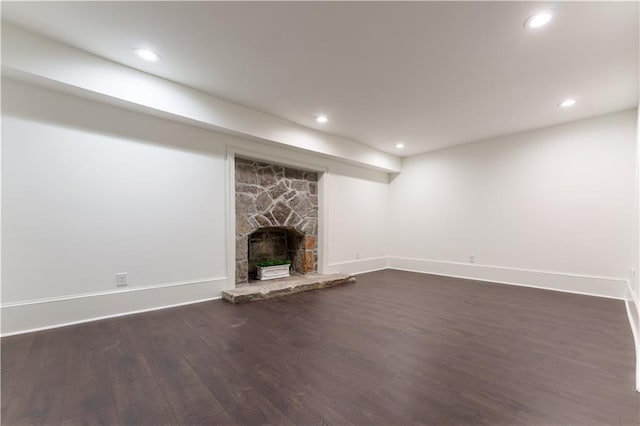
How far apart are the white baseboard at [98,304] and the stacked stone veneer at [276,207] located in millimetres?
709

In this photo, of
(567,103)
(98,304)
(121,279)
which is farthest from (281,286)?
(567,103)

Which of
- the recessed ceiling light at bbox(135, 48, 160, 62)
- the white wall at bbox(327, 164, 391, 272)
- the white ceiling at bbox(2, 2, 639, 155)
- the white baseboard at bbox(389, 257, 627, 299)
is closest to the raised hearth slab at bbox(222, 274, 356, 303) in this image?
the white wall at bbox(327, 164, 391, 272)

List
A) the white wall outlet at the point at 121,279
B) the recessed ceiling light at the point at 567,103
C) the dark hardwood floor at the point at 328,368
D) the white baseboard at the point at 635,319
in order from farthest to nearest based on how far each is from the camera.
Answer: the recessed ceiling light at the point at 567,103, the white wall outlet at the point at 121,279, the white baseboard at the point at 635,319, the dark hardwood floor at the point at 328,368

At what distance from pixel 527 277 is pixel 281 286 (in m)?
3.86

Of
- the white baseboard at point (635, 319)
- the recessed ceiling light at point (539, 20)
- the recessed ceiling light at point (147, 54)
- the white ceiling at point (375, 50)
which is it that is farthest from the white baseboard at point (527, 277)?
the recessed ceiling light at point (147, 54)

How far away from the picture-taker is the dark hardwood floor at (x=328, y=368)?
1396 mm

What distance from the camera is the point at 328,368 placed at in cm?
182

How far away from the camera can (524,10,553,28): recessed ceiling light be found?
1895mm

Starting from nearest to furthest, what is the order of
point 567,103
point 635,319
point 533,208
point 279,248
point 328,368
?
point 328,368 < point 635,319 < point 567,103 < point 533,208 < point 279,248

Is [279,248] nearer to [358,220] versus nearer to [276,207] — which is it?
[276,207]

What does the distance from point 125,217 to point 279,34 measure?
2.39 metres

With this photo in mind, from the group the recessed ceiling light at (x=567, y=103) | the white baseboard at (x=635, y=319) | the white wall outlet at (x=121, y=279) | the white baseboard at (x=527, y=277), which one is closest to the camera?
the white baseboard at (x=635, y=319)

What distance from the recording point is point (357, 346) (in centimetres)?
216

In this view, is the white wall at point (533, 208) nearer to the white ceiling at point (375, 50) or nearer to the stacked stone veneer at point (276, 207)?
the white ceiling at point (375, 50)
